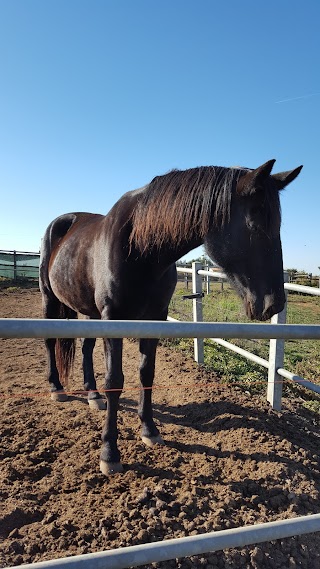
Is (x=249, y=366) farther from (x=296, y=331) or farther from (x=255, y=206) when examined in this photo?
(x=296, y=331)

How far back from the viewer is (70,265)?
363cm

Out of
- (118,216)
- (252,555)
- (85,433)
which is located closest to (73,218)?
(118,216)

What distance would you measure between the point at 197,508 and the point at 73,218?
3.44 metres

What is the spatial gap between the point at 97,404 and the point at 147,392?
763 mm

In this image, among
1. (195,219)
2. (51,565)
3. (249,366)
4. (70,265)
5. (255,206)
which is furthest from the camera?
(249,366)

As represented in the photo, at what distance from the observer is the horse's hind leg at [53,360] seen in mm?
3961

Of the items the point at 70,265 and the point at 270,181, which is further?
the point at 70,265

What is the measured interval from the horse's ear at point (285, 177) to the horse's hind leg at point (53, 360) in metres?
2.86

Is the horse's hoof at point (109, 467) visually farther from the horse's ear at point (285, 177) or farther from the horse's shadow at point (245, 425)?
the horse's ear at point (285, 177)

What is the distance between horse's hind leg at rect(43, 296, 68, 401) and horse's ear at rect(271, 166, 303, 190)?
2860 mm

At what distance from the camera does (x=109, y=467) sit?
254cm

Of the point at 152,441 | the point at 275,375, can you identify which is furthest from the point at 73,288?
the point at 275,375

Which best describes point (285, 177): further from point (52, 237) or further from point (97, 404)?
point (52, 237)

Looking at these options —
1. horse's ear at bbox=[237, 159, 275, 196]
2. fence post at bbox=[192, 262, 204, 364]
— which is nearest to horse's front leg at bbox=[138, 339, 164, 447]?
horse's ear at bbox=[237, 159, 275, 196]
